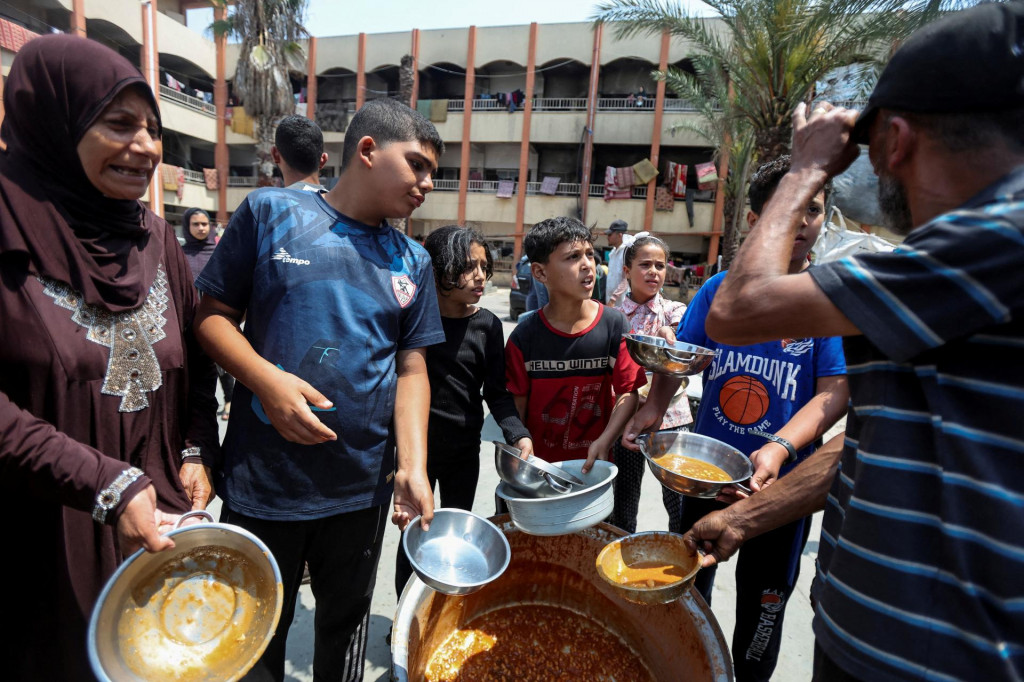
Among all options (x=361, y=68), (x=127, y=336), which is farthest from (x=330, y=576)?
(x=361, y=68)

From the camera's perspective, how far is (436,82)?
86.7 ft

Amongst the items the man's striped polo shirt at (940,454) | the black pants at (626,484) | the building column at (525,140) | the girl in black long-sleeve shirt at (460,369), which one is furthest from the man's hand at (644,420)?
the building column at (525,140)

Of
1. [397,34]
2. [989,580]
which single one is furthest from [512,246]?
[989,580]

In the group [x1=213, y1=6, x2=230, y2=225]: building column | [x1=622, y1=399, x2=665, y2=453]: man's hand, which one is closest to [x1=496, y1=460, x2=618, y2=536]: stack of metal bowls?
[x1=622, y1=399, x2=665, y2=453]: man's hand

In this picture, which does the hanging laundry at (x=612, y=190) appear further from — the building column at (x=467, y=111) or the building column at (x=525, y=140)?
the building column at (x=467, y=111)

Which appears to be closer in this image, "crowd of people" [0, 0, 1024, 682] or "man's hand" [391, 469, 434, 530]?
"crowd of people" [0, 0, 1024, 682]

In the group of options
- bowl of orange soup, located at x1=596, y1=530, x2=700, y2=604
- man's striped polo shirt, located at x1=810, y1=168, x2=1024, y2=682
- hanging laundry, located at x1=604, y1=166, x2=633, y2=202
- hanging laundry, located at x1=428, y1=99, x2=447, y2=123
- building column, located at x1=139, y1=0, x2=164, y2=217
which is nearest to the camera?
man's striped polo shirt, located at x1=810, y1=168, x2=1024, y2=682

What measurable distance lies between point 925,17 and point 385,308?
7697 millimetres

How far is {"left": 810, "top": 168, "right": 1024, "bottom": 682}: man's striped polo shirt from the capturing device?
0.85 m

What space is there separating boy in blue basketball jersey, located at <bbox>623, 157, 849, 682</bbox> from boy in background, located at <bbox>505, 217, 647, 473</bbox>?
1.28ft

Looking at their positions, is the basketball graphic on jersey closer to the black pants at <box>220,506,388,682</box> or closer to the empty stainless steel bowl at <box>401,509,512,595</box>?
the empty stainless steel bowl at <box>401,509,512,595</box>

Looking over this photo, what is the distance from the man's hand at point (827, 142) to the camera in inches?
45.7

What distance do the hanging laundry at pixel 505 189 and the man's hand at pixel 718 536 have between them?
23.7 meters

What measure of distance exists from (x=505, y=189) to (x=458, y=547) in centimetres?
2374
